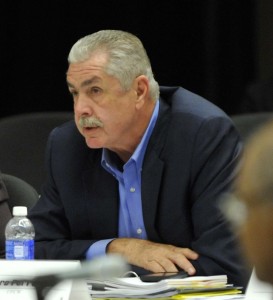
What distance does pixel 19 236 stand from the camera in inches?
131

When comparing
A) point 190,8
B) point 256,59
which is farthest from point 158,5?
point 256,59

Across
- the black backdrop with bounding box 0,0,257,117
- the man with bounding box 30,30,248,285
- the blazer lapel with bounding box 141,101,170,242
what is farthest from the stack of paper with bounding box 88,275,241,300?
the black backdrop with bounding box 0,0,257,117

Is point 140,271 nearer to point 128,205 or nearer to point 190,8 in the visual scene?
point 128,205

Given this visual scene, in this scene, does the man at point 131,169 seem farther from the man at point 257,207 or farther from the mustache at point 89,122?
the man at point 257,207

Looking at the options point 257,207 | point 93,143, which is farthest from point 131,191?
point 257,207

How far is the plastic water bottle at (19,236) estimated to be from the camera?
10.3 feet

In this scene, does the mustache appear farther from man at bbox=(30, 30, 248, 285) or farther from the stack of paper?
the stack of paper

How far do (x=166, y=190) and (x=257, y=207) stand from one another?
225cm

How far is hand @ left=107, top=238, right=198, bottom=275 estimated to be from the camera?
3.11m

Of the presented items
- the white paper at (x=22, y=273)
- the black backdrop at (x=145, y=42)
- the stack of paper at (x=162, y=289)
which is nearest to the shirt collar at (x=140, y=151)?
the stack of paper at (x=162, y=289)

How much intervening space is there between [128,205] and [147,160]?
18 cm

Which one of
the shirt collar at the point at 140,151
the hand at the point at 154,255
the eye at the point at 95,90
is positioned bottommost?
the hand at the point at 154,255

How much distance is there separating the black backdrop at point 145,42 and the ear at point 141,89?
186 cm

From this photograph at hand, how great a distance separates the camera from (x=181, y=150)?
11.1 ft
